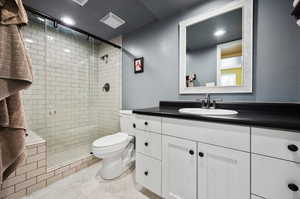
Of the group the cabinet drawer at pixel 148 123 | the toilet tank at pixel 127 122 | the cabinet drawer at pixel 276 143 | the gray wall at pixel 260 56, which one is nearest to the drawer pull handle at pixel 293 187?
the cabinet drawer at pixel 276 143

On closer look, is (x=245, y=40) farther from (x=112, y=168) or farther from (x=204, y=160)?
(x=112, y=168)

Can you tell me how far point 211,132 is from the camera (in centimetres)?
85

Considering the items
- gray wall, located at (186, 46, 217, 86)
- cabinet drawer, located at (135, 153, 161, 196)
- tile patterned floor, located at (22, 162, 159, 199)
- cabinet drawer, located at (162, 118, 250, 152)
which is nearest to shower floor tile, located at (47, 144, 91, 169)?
tile patterned floor, located at (22, 162, 159, 199)

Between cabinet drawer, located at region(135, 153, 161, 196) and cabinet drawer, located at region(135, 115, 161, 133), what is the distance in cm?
29

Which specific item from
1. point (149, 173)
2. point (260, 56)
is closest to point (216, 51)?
point (260, 56)

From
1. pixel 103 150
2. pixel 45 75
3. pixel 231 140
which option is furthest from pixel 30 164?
pixel 231 140

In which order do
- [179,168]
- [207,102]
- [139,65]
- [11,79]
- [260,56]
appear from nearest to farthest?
[11,79], [179,168], [260,56], [207,102], [139,65]

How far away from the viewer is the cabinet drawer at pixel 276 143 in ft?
2.03

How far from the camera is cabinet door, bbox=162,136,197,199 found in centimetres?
95

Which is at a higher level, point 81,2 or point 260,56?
point 81,2

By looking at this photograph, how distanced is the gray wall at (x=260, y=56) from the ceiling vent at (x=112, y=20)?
35 centimetres

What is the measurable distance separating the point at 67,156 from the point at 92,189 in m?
0.84

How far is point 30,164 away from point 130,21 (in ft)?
6.96

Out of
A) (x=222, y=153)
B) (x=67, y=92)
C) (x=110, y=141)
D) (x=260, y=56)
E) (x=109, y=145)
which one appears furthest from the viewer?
(x=67, y=92)
